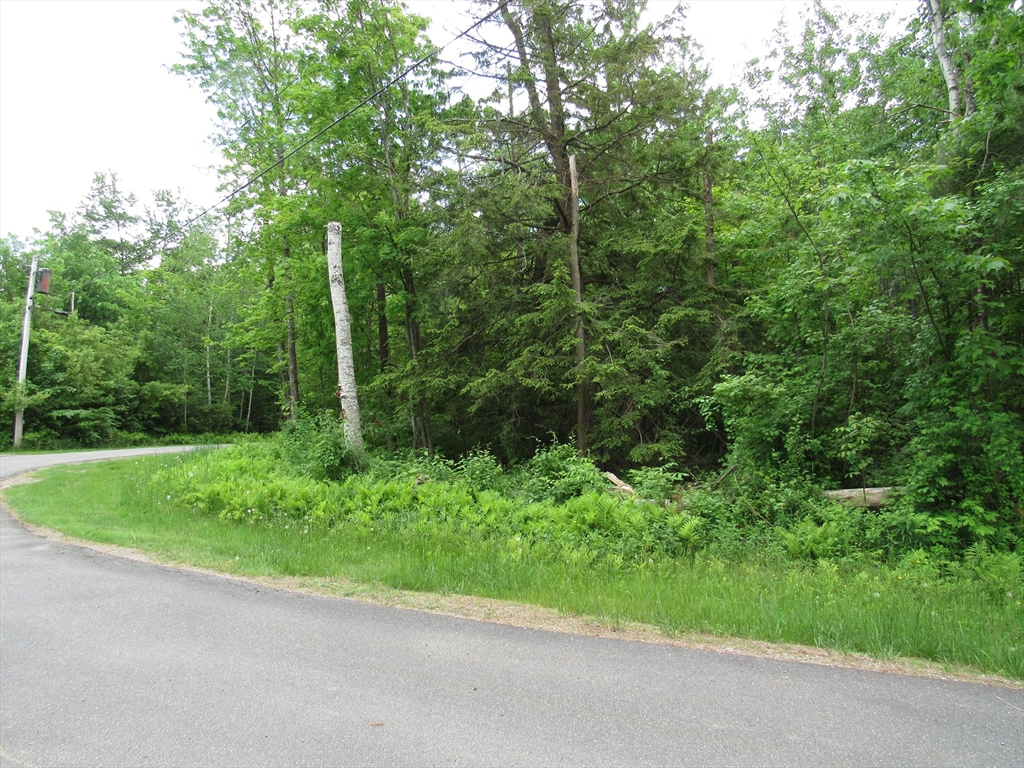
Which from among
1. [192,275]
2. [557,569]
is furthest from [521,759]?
[192,275]

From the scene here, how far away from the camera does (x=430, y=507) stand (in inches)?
324

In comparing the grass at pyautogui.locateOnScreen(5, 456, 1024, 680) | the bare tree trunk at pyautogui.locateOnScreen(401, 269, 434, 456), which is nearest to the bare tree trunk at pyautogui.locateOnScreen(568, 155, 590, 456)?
the bare tree trunk at pyautogui.locateOnScreen(401, 269, 434, 456)

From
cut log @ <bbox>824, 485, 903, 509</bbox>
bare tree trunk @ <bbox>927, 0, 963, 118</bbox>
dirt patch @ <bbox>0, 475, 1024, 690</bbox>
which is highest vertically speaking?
bare tree trunk @ <bbox>927, 0, 963, 118</bbox>

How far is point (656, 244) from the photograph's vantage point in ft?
39.8

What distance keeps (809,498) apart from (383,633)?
261 inches

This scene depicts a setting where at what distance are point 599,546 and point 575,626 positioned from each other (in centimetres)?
238

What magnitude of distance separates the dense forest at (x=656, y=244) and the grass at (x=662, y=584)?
273cm

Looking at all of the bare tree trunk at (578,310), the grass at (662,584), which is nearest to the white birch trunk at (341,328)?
the grass at (662,584)

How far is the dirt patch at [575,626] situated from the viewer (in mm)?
3533

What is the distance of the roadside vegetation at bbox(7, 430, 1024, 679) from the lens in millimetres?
4211

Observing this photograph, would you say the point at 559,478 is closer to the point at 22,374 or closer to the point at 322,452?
the point at 322,452

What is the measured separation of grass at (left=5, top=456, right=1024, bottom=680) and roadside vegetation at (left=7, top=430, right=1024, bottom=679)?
0.06 feet

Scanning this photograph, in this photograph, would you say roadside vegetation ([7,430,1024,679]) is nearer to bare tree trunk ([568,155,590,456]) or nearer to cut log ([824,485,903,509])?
cut log ([824,485,903,509])

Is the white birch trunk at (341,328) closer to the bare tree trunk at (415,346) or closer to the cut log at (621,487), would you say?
the bare tree trunk at (415,346)
